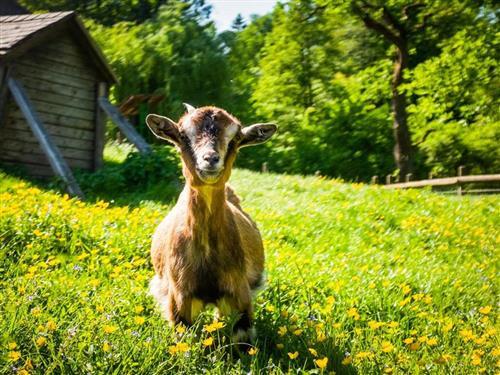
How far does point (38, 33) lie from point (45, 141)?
3267 mm

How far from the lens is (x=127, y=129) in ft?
43.1

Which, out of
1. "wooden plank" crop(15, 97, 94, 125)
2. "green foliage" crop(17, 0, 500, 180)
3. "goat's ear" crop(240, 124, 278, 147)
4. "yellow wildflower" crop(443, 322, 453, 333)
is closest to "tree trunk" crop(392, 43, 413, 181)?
"green foliage" crop(17, 0, 500, 180)

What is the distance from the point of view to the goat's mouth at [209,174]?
357 cm

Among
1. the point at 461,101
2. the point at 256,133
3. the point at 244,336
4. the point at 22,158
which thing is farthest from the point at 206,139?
the point at 461,101

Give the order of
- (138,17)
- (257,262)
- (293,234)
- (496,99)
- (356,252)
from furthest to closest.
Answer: (138,17), (496,99), (293,234), (356,252), (257,262)

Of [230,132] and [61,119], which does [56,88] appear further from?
[230,132]

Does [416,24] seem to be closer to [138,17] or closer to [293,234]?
[293,234]

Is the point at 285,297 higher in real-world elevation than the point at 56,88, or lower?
lower

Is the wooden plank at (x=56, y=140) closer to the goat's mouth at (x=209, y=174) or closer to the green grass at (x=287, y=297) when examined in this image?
the green grass at (x=287, y=297)

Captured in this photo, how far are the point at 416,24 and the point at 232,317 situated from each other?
2086cm

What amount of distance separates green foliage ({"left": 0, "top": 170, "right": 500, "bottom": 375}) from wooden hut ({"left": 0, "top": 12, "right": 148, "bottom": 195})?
3096 millimetres

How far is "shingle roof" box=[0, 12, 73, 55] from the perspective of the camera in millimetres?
12047

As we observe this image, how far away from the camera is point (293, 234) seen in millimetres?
8102

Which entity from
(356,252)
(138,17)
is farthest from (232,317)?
(138,17)
